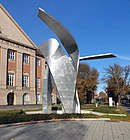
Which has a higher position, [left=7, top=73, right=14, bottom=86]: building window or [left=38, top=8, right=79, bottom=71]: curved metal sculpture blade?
[left=38, top=8, right=79, bottom=71]: curved metal sculpture blade

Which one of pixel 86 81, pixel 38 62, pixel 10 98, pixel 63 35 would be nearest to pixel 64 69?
pixel 63 35

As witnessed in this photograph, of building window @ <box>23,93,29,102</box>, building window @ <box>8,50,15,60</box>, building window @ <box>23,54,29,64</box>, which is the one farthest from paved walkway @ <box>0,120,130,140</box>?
building window @ <box>23,54,29,64</box>

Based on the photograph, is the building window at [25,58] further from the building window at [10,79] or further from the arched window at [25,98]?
the arched window at [25,98]

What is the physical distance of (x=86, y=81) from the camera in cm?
6531

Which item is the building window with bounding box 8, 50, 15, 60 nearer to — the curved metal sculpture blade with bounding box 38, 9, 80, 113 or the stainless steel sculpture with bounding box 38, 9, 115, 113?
the stainless steel sculpture with bounding box 38, 9, 115, 113

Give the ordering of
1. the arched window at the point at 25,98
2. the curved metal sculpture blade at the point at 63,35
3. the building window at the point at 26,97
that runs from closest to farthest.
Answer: the curved metal sculpture blade at the point at 63,35 → the arched window at the point at 25,98 → the building window at the point at 26,97

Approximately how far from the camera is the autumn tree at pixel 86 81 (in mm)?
62094

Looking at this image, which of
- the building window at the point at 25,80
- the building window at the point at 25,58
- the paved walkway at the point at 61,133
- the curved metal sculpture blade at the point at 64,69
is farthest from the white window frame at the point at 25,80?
the paved walkway at the point at 61,133

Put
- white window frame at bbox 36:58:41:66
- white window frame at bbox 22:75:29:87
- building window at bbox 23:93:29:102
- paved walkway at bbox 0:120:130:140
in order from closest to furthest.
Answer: paved walkway at bbox 0:120:130:140 < building window at bbox 23:93:29:102 < white window frame at bbox 22:75:29:87 < white window frame at bbox 36:58:41:66

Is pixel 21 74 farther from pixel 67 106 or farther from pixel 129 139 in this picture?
pixel 129 139

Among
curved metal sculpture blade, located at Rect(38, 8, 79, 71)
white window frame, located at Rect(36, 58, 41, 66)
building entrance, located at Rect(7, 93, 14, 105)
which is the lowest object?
building entrance, located at Rect(7, 93, 14, 105)

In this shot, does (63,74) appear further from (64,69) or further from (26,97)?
(26,97)

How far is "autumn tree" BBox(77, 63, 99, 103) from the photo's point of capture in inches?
2445

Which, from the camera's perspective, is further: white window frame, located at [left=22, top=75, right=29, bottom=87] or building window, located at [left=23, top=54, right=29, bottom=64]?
building window, located at [left=23, top=54, right=29, bottom=64]
